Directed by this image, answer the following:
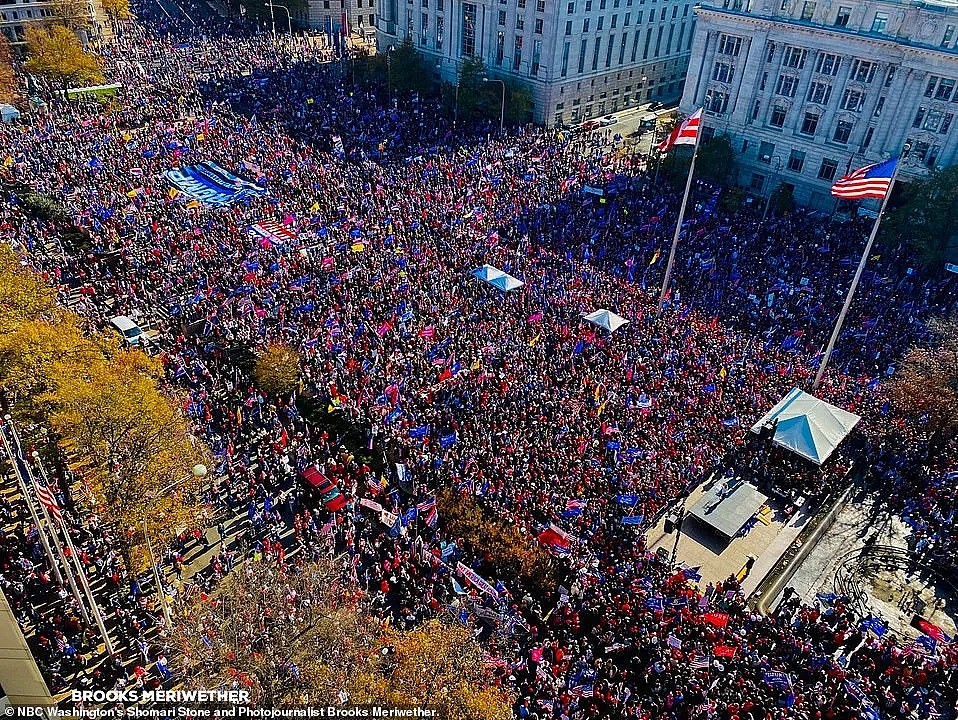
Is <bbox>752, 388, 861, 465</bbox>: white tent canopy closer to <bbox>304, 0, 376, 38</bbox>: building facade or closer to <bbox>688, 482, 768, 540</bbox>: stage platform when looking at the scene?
<bbox>688, 482, 768, 540</bbox>: stage platform

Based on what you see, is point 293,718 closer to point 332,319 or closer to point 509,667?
point 509,667

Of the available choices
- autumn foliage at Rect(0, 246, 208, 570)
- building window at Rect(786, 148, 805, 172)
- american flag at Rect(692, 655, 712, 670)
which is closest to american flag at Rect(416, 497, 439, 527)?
autumn foliage at Rect(0, 246, 208, 570)

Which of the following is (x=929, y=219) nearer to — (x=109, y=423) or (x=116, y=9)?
(x=109, y=423)

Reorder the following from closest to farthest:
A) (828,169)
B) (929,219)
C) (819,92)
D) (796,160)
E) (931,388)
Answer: (931,388) < (929,219) < (819,92) < (828,169) < (796,160)

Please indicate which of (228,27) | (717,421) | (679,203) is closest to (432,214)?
(679,203)

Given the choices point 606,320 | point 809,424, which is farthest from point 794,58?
point 809,424

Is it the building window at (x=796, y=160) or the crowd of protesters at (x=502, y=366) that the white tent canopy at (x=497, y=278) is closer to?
the crowd of protesters at (x=502, y=366)
